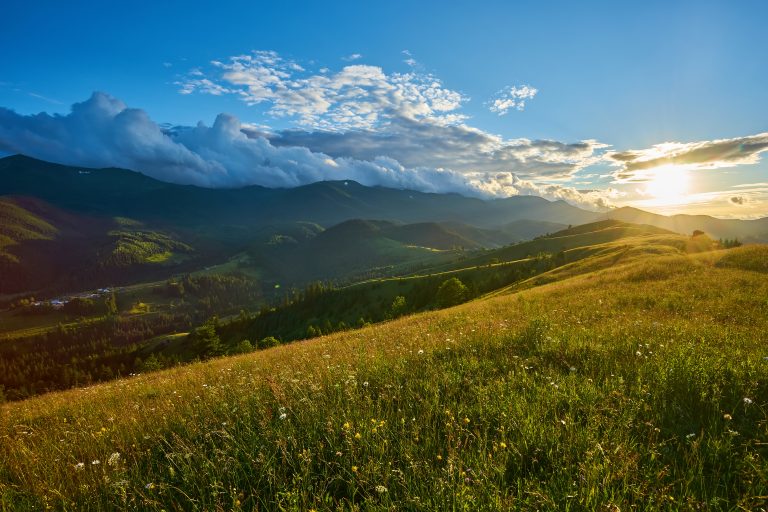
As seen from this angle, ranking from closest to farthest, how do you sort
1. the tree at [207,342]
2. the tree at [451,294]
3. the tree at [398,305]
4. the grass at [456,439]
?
the grass at [456,439] < the tree at [451,294] < the tree at [398,305] < the tree at [207,342]

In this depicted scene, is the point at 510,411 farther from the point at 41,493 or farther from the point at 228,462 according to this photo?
the point at 41,493

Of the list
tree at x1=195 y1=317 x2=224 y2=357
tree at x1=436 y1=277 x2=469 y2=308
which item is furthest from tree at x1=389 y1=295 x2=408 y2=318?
tree at x1=195 y1=317 x2=224 y2=357

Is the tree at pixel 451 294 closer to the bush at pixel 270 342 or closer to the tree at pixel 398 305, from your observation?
the tree at pixel 398 305

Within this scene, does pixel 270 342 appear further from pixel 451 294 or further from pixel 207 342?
pixel 451 294

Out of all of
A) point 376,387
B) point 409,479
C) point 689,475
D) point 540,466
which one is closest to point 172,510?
point 409,479

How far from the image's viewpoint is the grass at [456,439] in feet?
10.4

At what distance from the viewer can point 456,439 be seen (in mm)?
4047

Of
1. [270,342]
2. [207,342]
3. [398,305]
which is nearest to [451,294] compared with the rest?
[398,305]

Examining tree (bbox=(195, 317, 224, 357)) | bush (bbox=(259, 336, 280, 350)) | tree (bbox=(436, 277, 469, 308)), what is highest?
Result: tree (bbox=(436, 277, 469, 308))

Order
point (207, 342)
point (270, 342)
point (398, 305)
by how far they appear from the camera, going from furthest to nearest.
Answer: point (207, 342), point (398, 305), point (270, 342)

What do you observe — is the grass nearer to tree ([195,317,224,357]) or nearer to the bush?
the bush

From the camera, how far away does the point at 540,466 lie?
139 inches

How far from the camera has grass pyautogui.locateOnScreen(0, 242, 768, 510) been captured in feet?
10.4

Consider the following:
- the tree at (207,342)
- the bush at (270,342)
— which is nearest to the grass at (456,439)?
the bush at (270,342)
